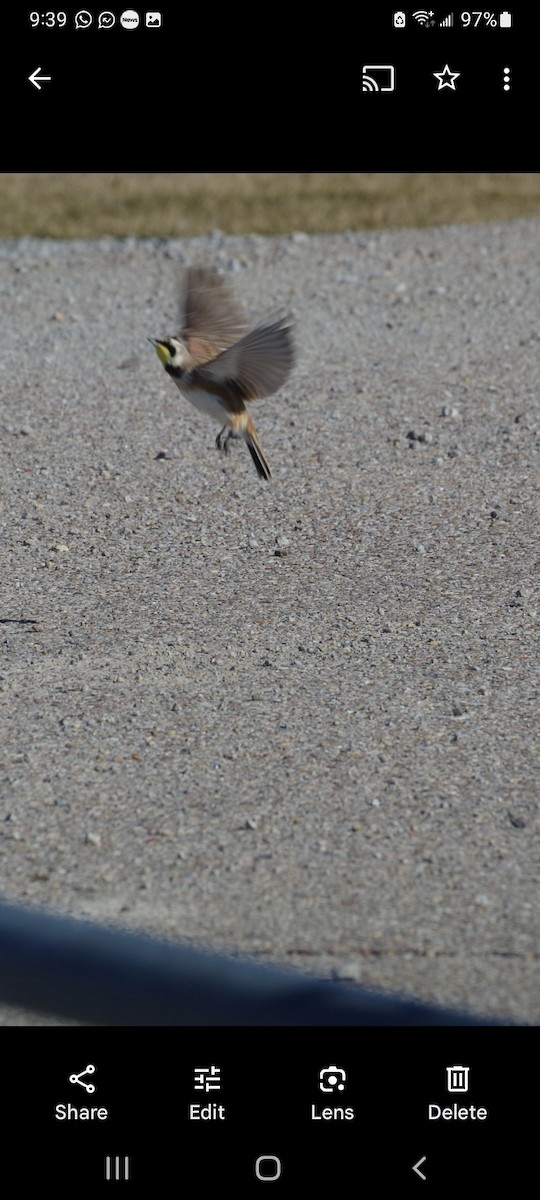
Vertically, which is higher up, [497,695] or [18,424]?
[18,424]

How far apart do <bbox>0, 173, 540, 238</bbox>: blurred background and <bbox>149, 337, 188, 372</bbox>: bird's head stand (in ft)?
29.3

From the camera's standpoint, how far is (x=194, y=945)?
465 cm

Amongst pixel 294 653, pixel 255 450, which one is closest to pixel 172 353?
pixel 255 450

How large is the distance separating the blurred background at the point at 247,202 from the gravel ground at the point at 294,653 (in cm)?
415

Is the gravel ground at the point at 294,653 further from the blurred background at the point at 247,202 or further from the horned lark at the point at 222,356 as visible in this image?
the blurred background at the point at 247,202

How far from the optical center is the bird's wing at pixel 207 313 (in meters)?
6.84

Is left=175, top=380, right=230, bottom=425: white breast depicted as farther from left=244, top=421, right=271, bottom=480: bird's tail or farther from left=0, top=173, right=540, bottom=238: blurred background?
left=0, top=173, right=540, bottom=238: blurred background

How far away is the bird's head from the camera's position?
661 centimetres

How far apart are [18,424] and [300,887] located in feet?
17.8
